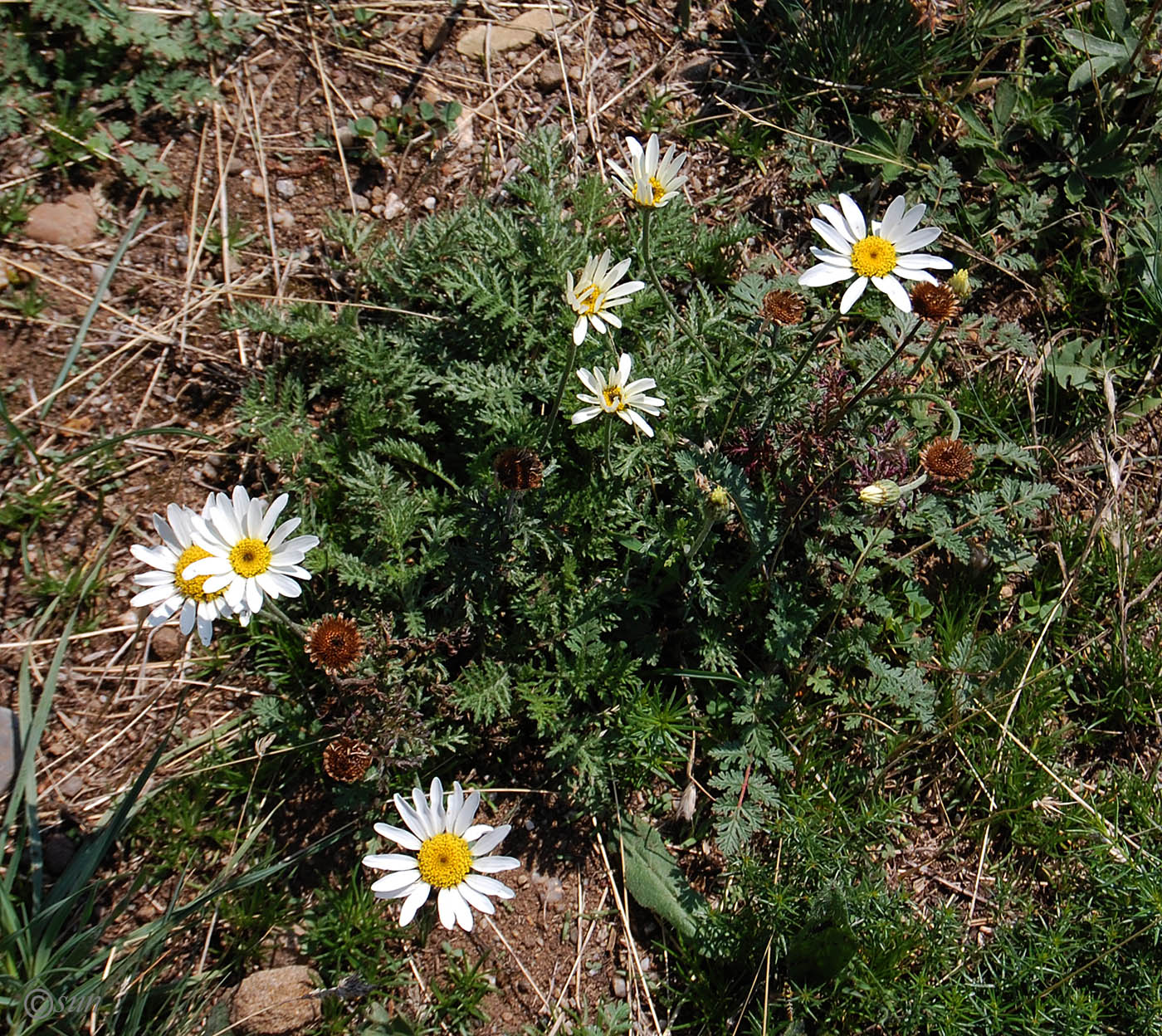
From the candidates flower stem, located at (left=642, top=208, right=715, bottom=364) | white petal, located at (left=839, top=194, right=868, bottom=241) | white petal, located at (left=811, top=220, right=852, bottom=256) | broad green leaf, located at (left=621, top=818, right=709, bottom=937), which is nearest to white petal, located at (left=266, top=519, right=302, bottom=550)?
flower stem, located at (left=642, top=208, right=715, bottom=364)

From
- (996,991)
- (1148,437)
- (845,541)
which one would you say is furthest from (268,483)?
(1148,437)

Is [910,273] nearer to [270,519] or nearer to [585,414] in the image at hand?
[585,414]

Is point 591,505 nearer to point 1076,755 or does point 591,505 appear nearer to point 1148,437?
point 1076,755

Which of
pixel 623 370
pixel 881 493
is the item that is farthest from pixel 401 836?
pixel 881 493

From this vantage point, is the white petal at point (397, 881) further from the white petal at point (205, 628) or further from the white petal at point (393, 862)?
the white petal at point (205, 628)

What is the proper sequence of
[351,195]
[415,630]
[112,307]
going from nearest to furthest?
[415,630] < [112,307] < [351,195]

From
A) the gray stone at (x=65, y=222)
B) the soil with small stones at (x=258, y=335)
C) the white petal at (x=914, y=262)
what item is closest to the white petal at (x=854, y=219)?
the white petal at (x=914, y=262)

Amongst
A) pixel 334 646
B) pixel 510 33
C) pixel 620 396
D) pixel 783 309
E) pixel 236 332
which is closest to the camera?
pixel 334 646
